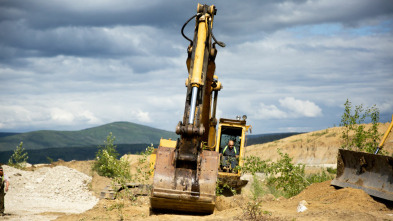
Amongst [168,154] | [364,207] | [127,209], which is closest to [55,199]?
[127,209]

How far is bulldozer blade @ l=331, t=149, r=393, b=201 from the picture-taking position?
1132 cm

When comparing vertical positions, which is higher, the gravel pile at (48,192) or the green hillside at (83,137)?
the green hillside at (83,137)

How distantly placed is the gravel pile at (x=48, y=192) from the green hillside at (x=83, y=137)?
66.8 m

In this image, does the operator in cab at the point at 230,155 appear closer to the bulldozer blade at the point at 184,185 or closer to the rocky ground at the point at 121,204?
the rocky ground at the point at 121,204

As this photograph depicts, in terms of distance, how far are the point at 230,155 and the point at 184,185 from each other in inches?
216

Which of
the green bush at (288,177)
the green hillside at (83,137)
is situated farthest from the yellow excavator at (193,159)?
the green hillside at (83,137)

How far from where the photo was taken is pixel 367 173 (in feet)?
39.5

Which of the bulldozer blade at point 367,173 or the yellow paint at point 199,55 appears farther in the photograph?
the bulldozer blade at point 367,173

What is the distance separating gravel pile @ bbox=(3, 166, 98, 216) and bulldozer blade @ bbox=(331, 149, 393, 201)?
9013 mm

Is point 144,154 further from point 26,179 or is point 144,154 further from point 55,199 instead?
point 26,179

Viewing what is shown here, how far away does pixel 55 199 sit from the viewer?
17953 millimetres

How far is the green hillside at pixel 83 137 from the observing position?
97.0 m

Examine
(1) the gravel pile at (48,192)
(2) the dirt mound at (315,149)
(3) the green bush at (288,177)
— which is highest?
(2) the dirt mound at (315,149)

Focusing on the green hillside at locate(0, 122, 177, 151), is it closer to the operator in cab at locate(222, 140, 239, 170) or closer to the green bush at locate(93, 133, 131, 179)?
the green bush at locate(93, 133, 131, 179)
